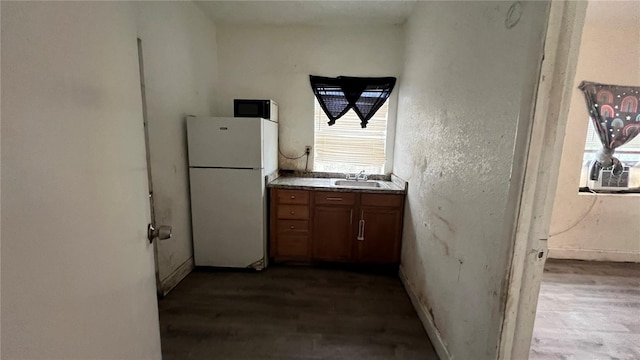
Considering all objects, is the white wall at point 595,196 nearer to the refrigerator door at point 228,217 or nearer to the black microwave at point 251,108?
the black microwave at point 251,108

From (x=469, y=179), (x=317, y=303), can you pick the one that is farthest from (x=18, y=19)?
(x=317, y=303)

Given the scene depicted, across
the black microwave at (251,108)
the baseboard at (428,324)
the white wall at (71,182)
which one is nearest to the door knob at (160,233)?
the white wall at (71,182)

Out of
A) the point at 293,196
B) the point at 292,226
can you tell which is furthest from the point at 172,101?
the point at 292,226

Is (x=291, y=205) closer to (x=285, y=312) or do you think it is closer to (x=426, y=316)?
(x=285, y=312)

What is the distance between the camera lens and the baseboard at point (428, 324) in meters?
1.53

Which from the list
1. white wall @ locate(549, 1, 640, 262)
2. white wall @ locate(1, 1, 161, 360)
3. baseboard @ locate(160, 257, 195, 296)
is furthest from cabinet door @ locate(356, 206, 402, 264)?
white wall @ locate(1, 1, 161, 360)

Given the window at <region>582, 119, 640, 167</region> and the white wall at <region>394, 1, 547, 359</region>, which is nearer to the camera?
the white wall at <region>394, 1, 547, 359</region>

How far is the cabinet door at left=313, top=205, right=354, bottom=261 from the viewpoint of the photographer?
262 centimetres

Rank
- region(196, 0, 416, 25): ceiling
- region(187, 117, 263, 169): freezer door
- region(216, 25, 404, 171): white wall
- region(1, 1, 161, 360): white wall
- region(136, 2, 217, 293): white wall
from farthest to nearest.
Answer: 1. region(216, 25, 404, 171): white wall
2. region(196, 0, 416, 25): ceiling
3. region(187, 117, 263, 169): freezer door
4. region(136, 2, 217, 293): white wall
5. region(1, 1, 161, 360): white wall

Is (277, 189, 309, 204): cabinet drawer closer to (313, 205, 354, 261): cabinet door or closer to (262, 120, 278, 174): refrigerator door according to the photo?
(313, 205, 354, 261): cabinet door

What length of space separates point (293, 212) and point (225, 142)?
3.09 feet

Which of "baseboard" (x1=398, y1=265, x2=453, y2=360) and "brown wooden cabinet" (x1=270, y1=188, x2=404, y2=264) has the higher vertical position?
"brown wooden cabinet" (x1=270, y1=188, x2=404, y2=264)

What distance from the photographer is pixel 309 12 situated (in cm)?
261

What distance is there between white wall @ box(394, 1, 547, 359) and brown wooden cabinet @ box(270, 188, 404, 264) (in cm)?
40
